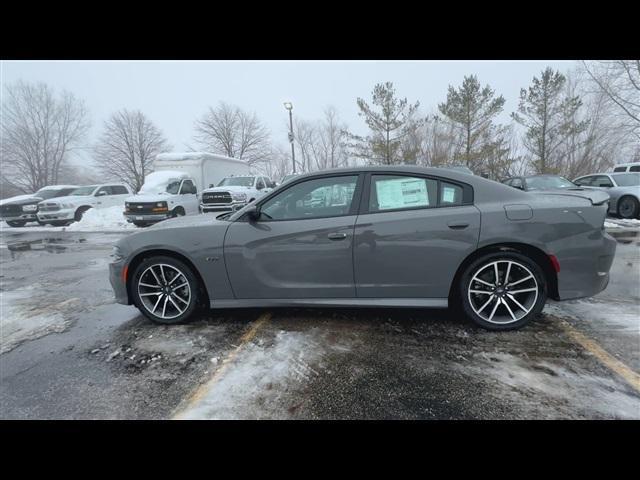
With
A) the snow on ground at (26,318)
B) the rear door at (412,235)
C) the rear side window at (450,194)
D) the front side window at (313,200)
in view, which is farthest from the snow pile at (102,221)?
the rear side window at (450,194)

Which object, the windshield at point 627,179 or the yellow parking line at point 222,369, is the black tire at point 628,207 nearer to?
the windshield at point 627,179

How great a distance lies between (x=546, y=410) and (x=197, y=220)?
11.4 feet

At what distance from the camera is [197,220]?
3.56 metres

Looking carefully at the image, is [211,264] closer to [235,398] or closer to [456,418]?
[235,398]

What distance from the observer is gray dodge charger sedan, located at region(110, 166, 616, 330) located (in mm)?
2842

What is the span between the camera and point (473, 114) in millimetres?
22438

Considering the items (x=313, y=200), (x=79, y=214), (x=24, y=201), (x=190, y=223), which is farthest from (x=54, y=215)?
(x=313, y=200)

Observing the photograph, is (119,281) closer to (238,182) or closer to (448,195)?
(448,195)

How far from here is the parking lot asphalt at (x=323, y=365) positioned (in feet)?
6.73

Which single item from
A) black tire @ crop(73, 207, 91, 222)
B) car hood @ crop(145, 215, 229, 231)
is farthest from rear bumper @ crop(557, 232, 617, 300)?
black tire @ crop(73, 207, 91, 222)

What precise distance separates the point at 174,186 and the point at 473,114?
67.4 feet

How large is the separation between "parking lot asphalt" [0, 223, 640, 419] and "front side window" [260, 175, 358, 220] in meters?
1.13

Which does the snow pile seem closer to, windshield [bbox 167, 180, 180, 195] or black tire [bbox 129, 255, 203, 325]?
windshield [bbox 167, 180, 180, 195]
